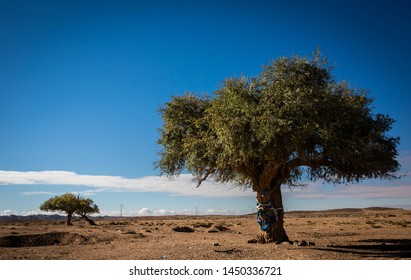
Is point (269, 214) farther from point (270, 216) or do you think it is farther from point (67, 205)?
point (67, 205)

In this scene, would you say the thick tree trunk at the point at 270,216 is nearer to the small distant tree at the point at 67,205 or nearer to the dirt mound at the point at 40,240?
the dirt mound at the point at 40,240

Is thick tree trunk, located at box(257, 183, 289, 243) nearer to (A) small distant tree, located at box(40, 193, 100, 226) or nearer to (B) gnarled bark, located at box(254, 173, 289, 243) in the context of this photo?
(B) gnarled bark, located at box(254, 173, 289, 243)

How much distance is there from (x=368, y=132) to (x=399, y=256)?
20.9ft

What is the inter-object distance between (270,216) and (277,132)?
636 cm

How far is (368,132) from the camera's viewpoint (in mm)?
19344

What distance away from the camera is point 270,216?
20922 mm

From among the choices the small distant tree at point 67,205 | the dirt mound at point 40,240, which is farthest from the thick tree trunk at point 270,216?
the small distant tree at point 67,205

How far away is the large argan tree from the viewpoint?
55.4 ft

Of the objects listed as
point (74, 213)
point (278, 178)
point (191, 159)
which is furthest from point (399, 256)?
point (74, 213)

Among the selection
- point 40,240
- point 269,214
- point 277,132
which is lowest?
point 40,240

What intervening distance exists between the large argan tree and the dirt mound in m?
8.85

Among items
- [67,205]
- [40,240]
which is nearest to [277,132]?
[40,240]
